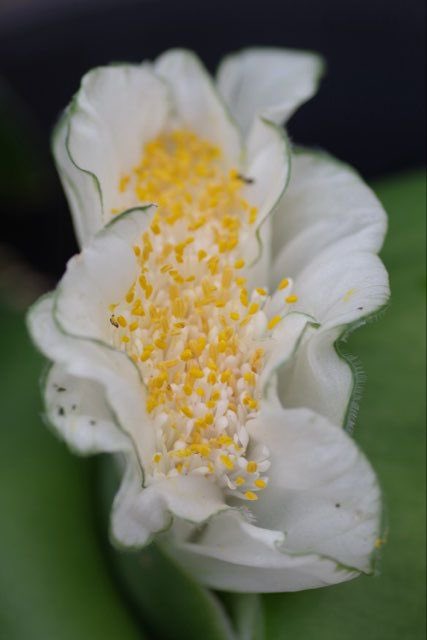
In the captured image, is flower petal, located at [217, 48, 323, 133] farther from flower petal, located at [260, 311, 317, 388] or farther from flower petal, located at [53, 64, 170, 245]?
flower petal, located at [260, 311, 317, 388]

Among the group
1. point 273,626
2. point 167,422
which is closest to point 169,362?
point 167,422

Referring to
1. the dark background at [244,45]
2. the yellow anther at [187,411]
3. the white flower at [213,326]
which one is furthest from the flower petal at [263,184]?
the dark background at [244,45]

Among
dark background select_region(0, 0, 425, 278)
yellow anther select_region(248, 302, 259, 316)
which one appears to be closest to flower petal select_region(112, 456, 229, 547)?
yellow anther select_region(248, 302, 259, 316)

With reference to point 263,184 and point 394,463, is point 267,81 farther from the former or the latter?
point 394,463

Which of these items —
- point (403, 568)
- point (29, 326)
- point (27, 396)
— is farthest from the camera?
point (27, 396)

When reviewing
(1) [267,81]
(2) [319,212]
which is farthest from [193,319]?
(1) [267,81]

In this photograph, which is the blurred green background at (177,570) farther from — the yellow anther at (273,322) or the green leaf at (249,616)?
the yellow anther at (273,322)

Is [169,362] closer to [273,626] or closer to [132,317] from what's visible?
[132,317]
